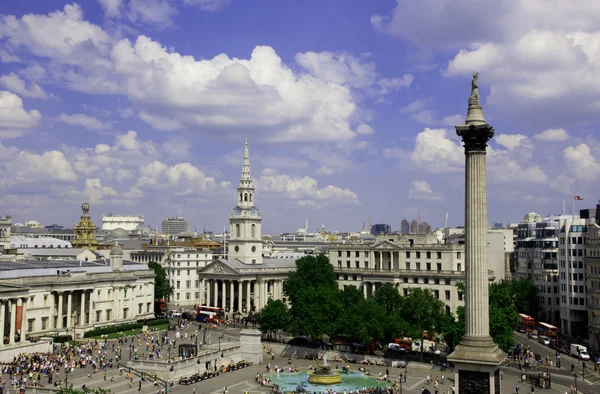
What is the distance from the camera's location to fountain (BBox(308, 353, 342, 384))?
75125mm

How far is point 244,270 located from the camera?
473 feet

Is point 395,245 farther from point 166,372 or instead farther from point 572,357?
point 166,372

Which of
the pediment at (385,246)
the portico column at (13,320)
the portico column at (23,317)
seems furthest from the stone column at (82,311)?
the pediment at (385,246)

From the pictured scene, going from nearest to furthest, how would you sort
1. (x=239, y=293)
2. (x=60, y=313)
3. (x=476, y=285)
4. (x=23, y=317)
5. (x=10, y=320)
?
1. (x=476, y=285)
2. (x=10, y=320)
3. (x=23, y=317)
4. (x=60, y=313)
5. (x=239, y=293)

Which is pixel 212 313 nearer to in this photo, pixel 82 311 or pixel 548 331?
pixel 82 311

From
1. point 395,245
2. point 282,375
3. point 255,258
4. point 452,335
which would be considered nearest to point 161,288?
point 255,258

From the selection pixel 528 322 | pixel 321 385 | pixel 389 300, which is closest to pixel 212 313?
pixel 389 300

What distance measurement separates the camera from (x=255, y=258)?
15175 cm

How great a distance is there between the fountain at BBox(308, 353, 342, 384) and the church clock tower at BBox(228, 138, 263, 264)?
74242 mm

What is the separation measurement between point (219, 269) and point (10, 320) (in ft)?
201

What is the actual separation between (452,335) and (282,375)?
2154cm

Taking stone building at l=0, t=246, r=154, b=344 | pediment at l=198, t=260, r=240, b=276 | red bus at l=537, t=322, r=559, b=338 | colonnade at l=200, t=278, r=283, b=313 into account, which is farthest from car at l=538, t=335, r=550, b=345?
stone building at l=0, t=246, r=154, b=344

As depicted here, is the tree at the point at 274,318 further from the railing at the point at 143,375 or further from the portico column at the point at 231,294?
the portico column at the point at 231,294

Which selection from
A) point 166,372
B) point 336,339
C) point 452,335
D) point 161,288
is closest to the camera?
point 166,372
